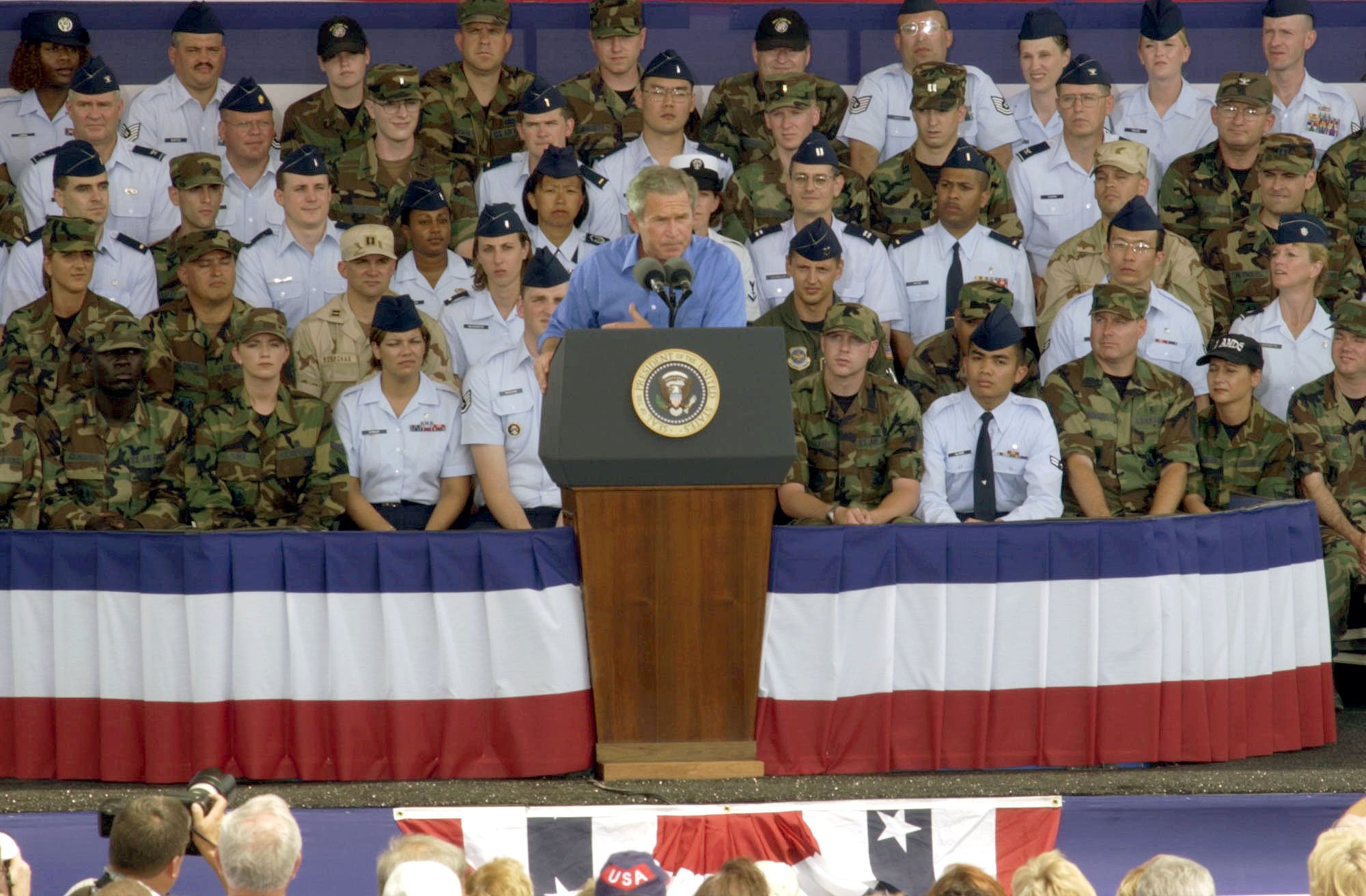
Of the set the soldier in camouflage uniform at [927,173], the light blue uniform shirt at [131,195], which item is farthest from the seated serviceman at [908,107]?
the light blue uniform shirt at [131,195]

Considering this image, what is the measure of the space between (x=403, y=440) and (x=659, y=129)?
6.40 feet

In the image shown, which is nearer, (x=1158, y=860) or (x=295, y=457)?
(x=1158, y=860)

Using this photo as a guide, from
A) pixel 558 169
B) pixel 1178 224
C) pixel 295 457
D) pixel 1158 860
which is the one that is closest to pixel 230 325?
pixel 295 457

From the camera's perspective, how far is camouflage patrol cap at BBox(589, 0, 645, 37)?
830cm

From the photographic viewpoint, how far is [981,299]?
23.3 feet

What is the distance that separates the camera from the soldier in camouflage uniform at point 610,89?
27.2 ft

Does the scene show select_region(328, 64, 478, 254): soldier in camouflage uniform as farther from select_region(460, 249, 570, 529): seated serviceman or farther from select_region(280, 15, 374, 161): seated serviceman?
select_region(460, 249, 570, 529): seated serviceman

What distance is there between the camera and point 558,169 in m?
7.58

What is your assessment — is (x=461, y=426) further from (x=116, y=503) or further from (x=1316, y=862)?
(x=1316, y=862)

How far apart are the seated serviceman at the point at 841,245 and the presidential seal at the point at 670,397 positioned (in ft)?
8.69

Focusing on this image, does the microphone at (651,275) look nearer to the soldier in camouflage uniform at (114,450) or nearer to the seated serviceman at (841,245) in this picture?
the soldier in camouflage uniform at (114,450)

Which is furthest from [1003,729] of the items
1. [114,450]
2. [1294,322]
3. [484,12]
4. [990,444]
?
[484,12]

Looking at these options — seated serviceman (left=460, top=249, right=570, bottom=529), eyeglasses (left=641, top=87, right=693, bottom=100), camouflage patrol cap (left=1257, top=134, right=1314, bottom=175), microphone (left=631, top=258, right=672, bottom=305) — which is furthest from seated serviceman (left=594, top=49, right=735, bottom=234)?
microphone (left=631, top=258, right=672, bottom=305)

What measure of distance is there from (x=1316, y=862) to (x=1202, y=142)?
610 centimetres
